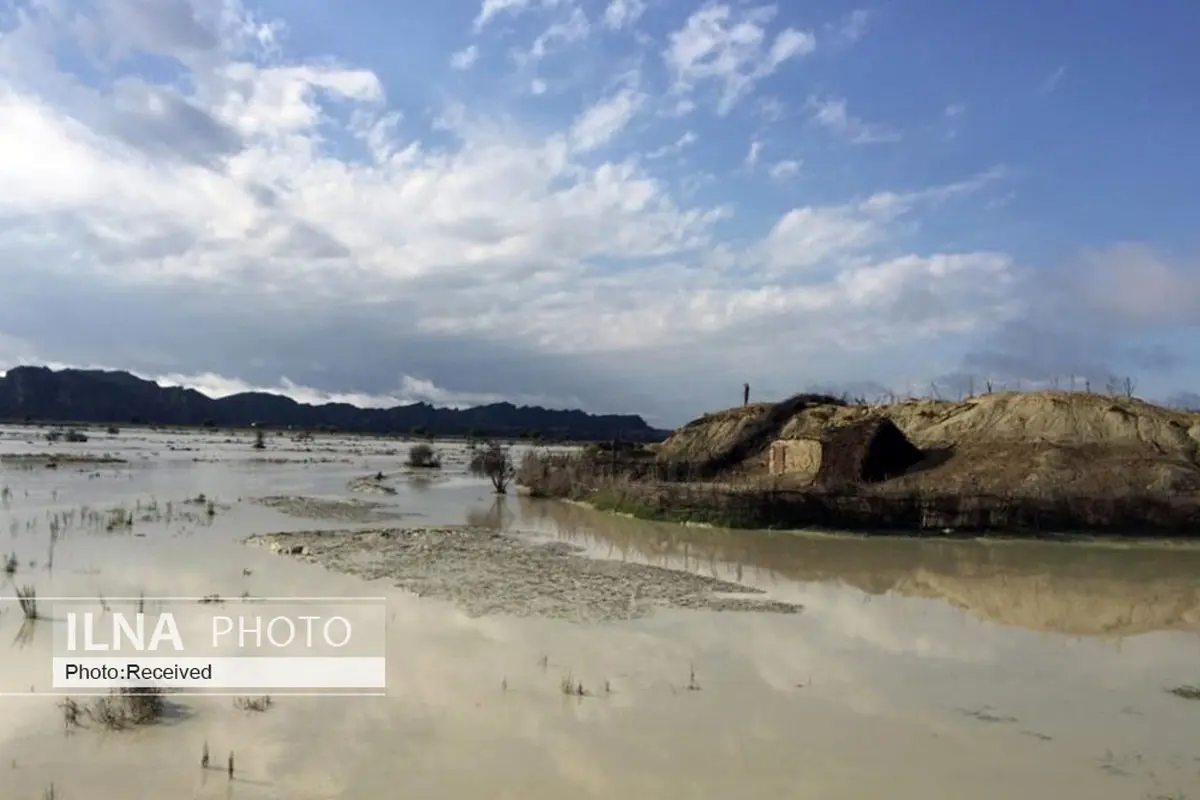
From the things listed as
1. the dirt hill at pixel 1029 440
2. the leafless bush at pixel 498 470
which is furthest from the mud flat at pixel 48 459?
the dirt hill at pixel 1029 440

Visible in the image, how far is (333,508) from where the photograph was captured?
25.0 m

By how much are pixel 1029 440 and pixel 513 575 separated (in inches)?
846

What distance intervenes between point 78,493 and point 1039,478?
26.9m

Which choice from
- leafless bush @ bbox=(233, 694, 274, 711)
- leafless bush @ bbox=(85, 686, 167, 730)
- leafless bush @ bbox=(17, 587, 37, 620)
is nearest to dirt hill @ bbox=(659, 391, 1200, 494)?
leafless bush @ bbox=(233, 694, 274, 711)

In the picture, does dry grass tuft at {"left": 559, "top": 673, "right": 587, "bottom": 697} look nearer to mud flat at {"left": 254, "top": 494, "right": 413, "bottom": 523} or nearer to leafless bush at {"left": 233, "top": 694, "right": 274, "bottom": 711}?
leafless bush at {"left": 233, "top": 694, "right": 274, "bottom": 711}

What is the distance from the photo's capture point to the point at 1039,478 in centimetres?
2611

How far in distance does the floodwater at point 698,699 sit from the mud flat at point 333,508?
5582mm

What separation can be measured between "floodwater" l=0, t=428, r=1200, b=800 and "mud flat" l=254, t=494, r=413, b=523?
18.3 feet

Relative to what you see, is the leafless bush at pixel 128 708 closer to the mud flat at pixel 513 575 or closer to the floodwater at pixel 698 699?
the floodwater at pixel 698 699

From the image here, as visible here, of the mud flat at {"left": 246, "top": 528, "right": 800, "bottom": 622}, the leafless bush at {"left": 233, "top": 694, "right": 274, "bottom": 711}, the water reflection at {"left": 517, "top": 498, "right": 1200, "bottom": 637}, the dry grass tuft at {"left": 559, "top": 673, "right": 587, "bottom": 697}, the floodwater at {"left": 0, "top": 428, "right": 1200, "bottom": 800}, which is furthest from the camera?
the water reflection at {"left": 517, "top": 498, "right": 1200, "bottom": 637}

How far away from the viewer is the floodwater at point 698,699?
6.44 metres

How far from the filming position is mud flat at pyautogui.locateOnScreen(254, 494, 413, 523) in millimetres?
23125

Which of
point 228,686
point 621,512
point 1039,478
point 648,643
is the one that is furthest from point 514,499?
point 228,686

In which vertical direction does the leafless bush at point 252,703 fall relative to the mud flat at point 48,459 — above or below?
below
